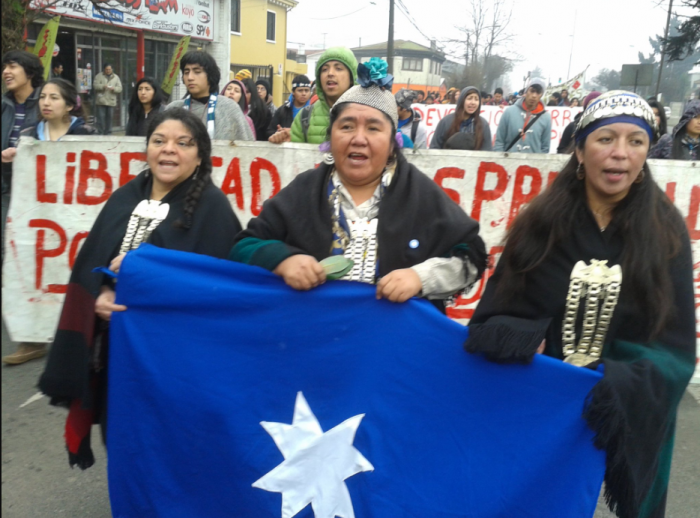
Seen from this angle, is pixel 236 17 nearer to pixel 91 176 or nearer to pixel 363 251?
pixel 91 176

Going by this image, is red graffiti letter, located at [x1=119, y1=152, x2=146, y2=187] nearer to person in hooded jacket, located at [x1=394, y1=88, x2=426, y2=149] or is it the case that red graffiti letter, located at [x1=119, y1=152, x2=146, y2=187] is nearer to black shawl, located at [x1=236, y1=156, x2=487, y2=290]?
person in hooded jacket, located at [x1=394, y1=88, x2=426, y2=149]

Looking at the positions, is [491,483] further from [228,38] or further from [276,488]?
[228,38]

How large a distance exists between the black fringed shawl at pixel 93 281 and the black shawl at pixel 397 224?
45 cm

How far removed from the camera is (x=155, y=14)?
21.9 metres

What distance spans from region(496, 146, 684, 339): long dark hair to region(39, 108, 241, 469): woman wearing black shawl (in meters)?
1.15

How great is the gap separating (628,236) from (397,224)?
719mm

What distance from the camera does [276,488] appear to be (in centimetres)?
216

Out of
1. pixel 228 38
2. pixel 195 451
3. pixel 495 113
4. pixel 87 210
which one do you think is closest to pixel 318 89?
pixel 87 210

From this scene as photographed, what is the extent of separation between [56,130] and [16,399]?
1914 millimetres

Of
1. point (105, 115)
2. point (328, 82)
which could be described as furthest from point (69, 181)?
point (105, 115)

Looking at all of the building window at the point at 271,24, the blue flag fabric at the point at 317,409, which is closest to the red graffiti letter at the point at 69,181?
the blue flag fabric at the point at 317,409

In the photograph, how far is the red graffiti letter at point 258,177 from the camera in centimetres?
479

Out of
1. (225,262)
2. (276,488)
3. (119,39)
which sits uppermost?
(119,39)

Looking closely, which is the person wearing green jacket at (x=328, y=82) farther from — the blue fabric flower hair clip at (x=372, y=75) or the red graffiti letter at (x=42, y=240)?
the blue fabric flower hair clip at (x=372, y=75)
